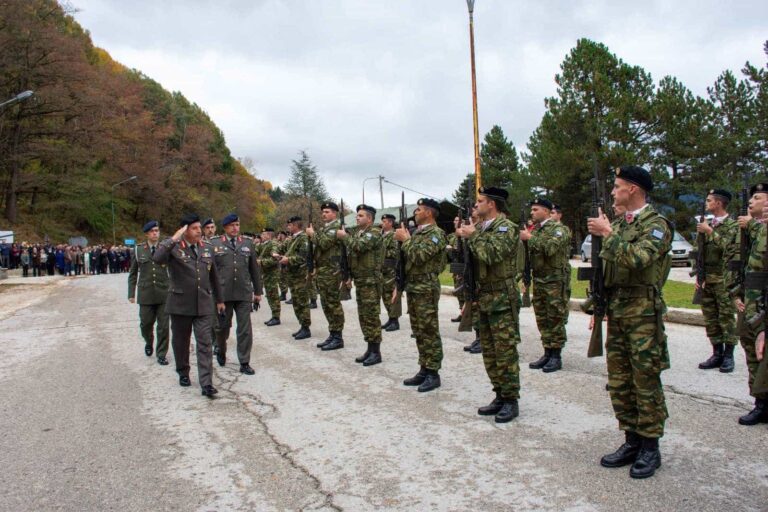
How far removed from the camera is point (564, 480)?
3.59m

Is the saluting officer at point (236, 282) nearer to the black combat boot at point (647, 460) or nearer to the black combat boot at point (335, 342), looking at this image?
the black combat boot at point (335, 342)

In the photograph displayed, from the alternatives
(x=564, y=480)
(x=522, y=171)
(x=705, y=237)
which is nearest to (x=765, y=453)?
(x=564, y=480)

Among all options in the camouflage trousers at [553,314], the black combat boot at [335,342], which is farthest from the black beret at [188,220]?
the camouflage trousers at [553,314]

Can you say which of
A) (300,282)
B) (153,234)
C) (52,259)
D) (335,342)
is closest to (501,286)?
(335,342)

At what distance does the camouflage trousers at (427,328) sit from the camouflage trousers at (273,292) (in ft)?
19.4

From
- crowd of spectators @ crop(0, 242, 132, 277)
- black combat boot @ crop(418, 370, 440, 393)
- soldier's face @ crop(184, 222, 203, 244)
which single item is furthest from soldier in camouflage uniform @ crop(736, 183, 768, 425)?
crowd of spectators @ crop(0, 242, 132, 277)

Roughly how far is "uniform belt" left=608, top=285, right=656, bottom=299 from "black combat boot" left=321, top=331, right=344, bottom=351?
5.04 metres

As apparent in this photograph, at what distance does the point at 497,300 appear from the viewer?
4.92 m

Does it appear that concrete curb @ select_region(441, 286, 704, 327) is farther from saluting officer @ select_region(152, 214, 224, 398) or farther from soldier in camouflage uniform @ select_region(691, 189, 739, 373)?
saluting officer @ select_region(152, 214, 224, 398)

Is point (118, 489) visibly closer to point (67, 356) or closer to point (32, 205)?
point (67, 356)

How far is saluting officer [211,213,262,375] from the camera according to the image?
24.1 feet

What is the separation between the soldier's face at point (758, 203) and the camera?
4660mm

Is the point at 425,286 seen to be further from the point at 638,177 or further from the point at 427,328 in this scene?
the point at 638,177

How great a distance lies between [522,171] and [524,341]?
34854mm
